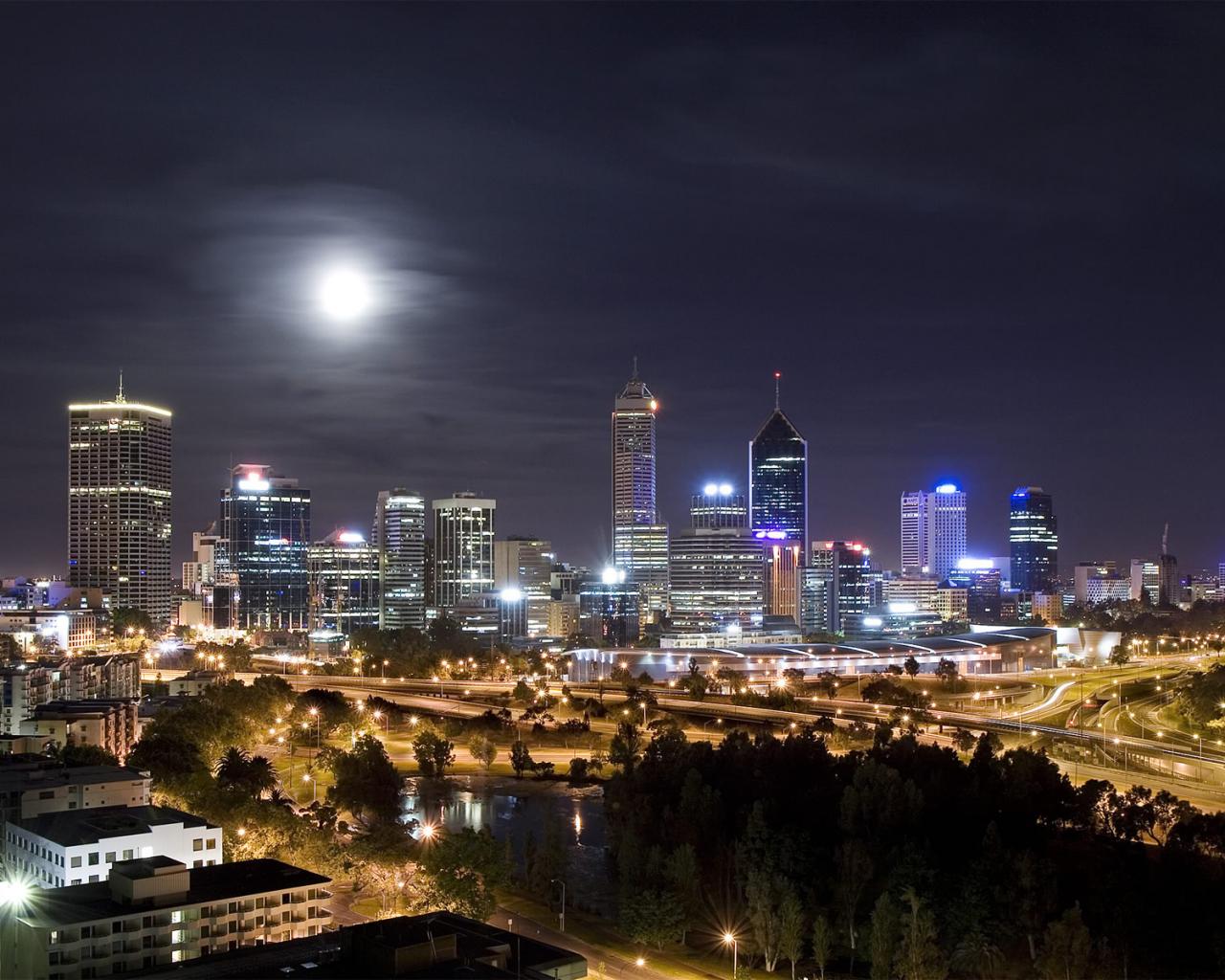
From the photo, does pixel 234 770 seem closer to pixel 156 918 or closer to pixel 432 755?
pixel 432 755

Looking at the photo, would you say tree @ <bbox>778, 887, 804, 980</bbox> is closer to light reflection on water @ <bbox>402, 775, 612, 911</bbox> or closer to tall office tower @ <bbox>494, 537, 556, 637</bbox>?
light reflection on water @ <bbox>402, 775, 612, 911</bbox>

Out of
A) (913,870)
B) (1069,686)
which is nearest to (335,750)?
(913,870)

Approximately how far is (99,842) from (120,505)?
67905 millimetres

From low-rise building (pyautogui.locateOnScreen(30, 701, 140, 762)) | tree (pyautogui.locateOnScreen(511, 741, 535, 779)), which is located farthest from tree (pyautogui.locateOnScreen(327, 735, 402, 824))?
low-rise building (pyautogui.locateOnScreen(30, 701, 140, 762))

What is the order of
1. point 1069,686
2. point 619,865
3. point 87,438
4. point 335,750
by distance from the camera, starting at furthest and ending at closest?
point 87,438
point 1069,686
point 335,750
point 619,865

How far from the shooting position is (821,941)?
16.9 m

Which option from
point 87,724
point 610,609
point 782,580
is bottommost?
point 610,609

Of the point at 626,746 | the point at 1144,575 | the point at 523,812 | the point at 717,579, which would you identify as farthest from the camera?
the point at 1144,575

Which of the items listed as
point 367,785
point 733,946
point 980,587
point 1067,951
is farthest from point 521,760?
point 980,587

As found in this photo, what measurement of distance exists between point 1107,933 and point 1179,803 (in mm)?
5738

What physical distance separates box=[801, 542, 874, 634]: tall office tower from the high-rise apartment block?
28357 mm

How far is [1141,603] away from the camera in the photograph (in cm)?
8994

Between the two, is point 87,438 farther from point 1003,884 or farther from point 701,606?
point 1003,884

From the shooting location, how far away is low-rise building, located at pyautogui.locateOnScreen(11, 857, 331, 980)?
1448cm
